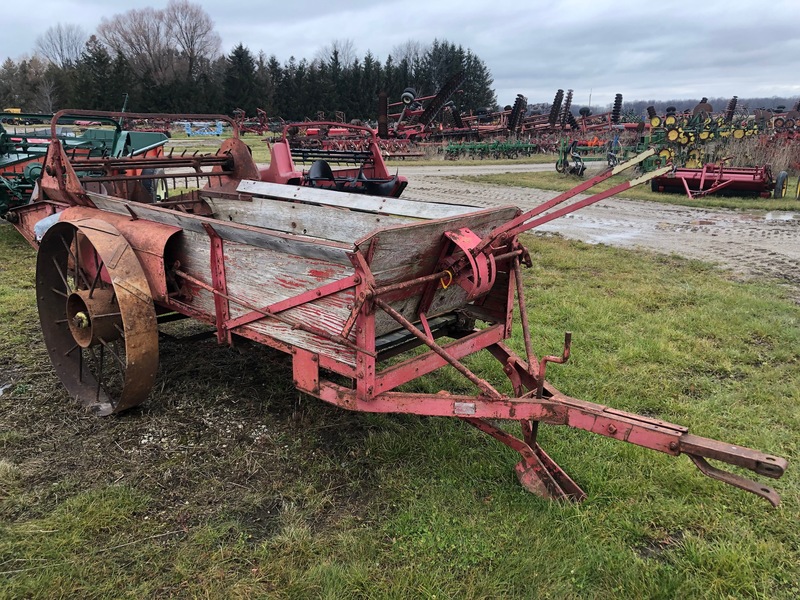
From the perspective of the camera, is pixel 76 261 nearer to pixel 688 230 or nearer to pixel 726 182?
pixel 688 230

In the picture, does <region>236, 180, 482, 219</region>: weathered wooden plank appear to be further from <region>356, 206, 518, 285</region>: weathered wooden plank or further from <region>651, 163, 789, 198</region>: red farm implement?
<region>651, 163, 789, 198</region>: red farm implement

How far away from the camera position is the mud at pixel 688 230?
23.4 feet

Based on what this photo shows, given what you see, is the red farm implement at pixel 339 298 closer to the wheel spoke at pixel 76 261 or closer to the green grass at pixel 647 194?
the wheel spoke at pixel 76 261

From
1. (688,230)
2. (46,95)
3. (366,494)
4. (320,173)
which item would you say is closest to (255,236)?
(366,494)

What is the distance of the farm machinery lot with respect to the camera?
7.03ft

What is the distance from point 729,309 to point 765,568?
354 cm

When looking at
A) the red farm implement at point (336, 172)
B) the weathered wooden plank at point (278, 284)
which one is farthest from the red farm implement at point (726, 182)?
the weathered wooden plank at point (278, 284)

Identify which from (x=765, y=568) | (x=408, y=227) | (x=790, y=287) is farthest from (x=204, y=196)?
(x=790, y=287)

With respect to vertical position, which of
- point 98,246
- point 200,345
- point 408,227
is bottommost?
point 200,345

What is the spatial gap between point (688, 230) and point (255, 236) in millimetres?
8800

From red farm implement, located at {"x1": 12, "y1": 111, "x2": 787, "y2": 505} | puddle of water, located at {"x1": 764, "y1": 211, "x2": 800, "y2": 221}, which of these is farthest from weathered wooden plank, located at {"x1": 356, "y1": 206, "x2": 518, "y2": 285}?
puddle of water, located at {"x1": 764, "y1": 211, "x2": 800, "y2": 221}

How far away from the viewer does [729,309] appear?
17.0 feet

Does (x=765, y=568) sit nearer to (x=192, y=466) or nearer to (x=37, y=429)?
(x=192, y=466)

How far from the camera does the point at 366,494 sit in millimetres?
2621
